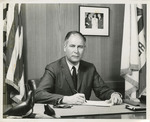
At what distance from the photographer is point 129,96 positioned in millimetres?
2129

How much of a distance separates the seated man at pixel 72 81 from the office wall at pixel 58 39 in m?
0.05

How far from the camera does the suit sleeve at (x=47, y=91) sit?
2.09m

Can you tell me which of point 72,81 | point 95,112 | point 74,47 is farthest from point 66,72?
point 95,112

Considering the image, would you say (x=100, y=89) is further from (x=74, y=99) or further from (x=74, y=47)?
(x=74, y=47)

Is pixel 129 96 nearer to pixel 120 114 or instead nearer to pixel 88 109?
pixel 120 114

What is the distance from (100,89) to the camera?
2.12 m

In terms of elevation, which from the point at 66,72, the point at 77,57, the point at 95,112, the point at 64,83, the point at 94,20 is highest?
the point at 94,20

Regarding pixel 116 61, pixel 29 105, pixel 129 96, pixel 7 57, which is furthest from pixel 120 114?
pixel 7 57

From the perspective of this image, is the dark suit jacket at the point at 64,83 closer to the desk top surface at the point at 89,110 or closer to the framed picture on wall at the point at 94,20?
the desk top surface at the point at 89,110

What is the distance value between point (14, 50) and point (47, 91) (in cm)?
53

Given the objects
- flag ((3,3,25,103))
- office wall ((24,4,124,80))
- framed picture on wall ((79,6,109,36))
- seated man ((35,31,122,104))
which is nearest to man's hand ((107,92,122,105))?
seated man ((35,31,122,104))

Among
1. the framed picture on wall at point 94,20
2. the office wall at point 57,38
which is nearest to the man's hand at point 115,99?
the office wall at point 57,38

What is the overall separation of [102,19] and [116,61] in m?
0.44

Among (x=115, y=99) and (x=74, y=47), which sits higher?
(x=74, y=47)
